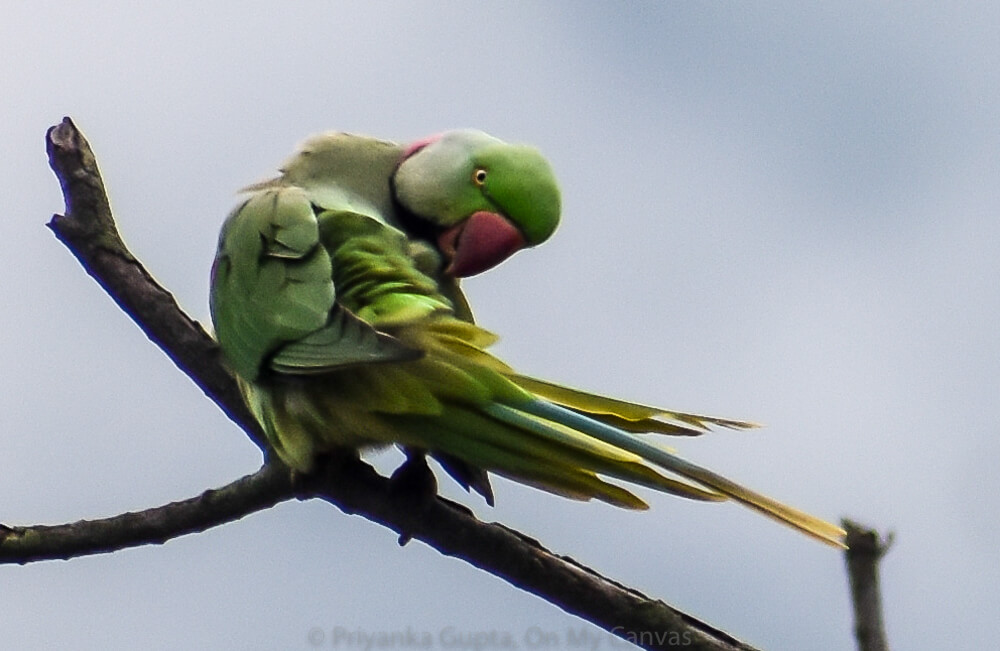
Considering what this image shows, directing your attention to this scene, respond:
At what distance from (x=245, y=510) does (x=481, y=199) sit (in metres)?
1.06

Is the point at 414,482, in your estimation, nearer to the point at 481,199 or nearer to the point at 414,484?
the point at 414,484

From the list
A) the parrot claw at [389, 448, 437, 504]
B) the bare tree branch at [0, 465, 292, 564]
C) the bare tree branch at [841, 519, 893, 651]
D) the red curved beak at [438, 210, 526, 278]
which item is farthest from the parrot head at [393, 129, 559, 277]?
the bare tree branch at [841, 519, 893, 651]

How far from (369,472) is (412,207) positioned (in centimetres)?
85

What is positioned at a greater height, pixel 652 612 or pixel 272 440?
pixel 272 440

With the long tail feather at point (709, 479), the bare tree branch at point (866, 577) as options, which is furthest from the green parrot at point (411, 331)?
the bare tree branch at point (866, 577)

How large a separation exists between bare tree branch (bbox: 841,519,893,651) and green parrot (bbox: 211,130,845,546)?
529 millimetres

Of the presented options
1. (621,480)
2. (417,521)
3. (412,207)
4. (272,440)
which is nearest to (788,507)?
(621,480)

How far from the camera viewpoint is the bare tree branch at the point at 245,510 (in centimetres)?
277

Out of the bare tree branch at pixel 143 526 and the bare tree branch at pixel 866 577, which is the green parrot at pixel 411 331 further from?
the bare tree branch at pixel 866 577

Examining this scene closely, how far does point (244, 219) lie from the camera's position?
3.22 metres

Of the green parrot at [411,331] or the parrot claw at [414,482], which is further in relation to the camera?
the parrot claw at [414,482]

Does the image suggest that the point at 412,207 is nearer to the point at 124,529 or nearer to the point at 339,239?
the point at 339,239

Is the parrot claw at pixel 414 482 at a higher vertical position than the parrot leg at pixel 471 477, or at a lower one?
lower

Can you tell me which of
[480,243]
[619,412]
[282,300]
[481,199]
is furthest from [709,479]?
[481,199]
